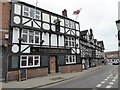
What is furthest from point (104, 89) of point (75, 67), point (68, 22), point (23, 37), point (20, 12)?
point (68, 22)

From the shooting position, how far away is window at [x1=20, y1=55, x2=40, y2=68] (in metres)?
17.6

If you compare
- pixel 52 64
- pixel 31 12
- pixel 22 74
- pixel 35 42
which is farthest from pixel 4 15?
pixel 52 64

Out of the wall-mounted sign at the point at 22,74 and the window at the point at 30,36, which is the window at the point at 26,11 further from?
the wall-mounted sign at the point at 22,74

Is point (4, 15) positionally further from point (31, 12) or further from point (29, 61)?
point (29, 61)

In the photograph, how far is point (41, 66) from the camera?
19.5m

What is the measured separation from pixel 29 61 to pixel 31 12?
235 inches

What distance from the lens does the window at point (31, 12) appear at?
1862cm

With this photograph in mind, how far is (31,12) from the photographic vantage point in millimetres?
19453

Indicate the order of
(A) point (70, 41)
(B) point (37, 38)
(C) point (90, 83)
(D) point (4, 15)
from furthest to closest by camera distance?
1. (A) point (70, 41)
2. (B) point (37, 38)
3. (D) point (4, 15)
4. (C) point (90, 83)

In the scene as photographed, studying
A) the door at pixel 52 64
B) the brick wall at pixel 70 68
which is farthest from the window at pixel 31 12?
the brick wall at pixel 70 68

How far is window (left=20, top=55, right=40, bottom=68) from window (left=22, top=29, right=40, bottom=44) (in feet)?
5.96

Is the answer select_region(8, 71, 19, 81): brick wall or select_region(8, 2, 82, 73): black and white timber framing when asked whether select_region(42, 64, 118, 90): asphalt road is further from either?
select_region(8, 2, 82, 73): black and white timber framing

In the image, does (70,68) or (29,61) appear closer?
(29,61)

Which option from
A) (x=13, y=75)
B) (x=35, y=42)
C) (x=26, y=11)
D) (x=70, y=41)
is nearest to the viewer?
(x=13, y=75)
